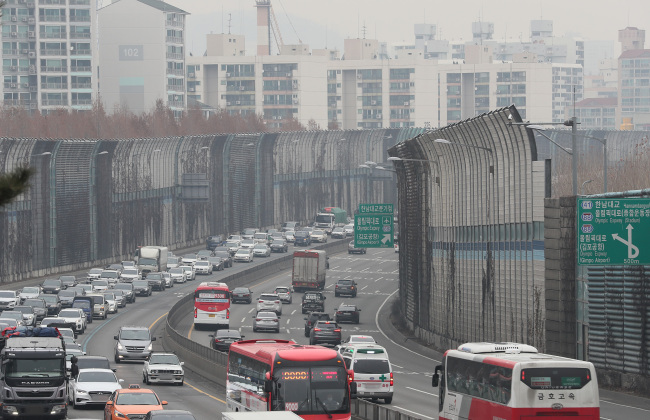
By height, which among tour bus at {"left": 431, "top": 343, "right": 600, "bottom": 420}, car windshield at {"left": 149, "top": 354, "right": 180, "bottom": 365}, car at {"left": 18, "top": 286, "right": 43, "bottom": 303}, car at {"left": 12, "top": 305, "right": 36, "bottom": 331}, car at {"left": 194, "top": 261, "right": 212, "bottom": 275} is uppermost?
tour bus at {"left": 431, "top": 343, "right": 600, "bottom": 420}

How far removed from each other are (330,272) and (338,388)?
85.5m

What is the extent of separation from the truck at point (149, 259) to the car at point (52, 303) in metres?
22.7

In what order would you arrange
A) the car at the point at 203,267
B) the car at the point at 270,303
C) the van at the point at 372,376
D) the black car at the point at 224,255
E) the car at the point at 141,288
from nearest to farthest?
1. the van at the point at 372,376
2. the car at the point at 270,303
3. the car at the point at 141,288
4. the car at the point at 203,267
5. the black car at the point at 224,255

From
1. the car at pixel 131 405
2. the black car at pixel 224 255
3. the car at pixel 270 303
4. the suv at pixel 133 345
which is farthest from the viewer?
the black car at pixel 224 255

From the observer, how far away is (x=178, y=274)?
103375 millimetres

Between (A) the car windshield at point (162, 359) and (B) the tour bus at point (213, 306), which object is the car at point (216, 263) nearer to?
(B) the tour bus at point (213, 306)

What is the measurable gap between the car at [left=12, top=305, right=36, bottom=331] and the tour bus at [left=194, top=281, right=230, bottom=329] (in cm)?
997

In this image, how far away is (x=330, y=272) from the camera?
114875 millimetres

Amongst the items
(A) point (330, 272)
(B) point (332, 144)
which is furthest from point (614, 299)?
(B) point (332, 144)

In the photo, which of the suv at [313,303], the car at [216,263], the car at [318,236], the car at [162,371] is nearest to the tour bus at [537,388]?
the car at [162,371]

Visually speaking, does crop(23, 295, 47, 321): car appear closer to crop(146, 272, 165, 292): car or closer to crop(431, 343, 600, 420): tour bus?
crop(146, 272, 165, 292): car

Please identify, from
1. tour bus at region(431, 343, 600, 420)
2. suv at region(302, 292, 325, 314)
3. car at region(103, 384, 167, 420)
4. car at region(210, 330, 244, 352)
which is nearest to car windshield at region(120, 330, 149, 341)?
car at region(210, 330, 244, 352)

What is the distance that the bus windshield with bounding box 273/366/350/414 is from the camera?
29.1m

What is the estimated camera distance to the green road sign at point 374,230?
8438 centimetres
